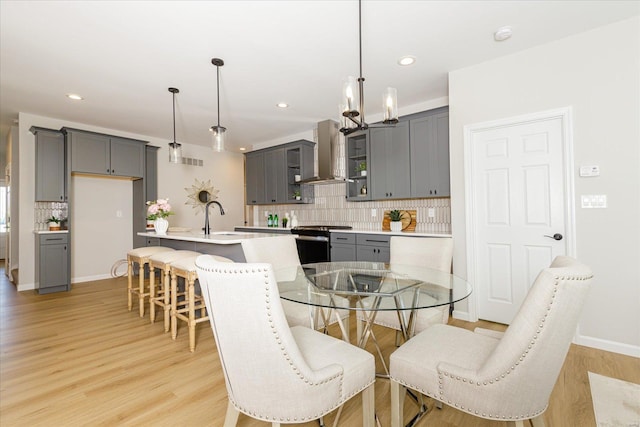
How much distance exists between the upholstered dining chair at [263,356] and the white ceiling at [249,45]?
2.06 m

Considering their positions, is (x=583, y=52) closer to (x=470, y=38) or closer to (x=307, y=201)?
(x=470, y=38)

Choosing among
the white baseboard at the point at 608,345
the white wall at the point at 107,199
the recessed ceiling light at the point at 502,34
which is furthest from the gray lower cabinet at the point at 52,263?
the white baseboard at the point at 608,345

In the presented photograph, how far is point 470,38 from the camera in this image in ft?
8.41

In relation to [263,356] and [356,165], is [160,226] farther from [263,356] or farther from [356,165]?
[263,356]

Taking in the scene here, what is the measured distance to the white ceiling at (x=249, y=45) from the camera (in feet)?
7.23

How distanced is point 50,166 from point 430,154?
5.45m

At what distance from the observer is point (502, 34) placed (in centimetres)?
248

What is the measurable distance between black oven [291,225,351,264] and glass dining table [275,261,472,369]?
6.03 feet

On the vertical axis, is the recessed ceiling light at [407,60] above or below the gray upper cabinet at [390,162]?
above

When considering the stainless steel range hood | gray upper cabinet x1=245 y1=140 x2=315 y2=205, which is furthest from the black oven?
gray upper cabinet x1=245 y1=140 x2=315 y2=205

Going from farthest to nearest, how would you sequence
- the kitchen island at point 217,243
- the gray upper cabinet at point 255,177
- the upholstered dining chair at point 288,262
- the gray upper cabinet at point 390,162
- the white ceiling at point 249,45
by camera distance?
1. the gray upper cabinet at point 255,177
2. the gray upper cabinet at point 390,162
3. the kitchen island at point 217,243
4. the white ceiling at point 249,45
5. the upholstered dining chair at point 288,262

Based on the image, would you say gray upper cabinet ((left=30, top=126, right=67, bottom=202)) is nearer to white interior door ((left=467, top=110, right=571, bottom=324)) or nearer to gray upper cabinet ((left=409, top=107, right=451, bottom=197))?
gray upper cabinet ((left=409, top=107, right=451, bottom=197))

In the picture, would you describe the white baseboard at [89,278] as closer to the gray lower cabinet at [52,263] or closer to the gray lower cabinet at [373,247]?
the gray lower cabinet at [52,263]

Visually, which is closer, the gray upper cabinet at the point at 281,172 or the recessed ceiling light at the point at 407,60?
the recessed ceiling light at the point at 407,60
